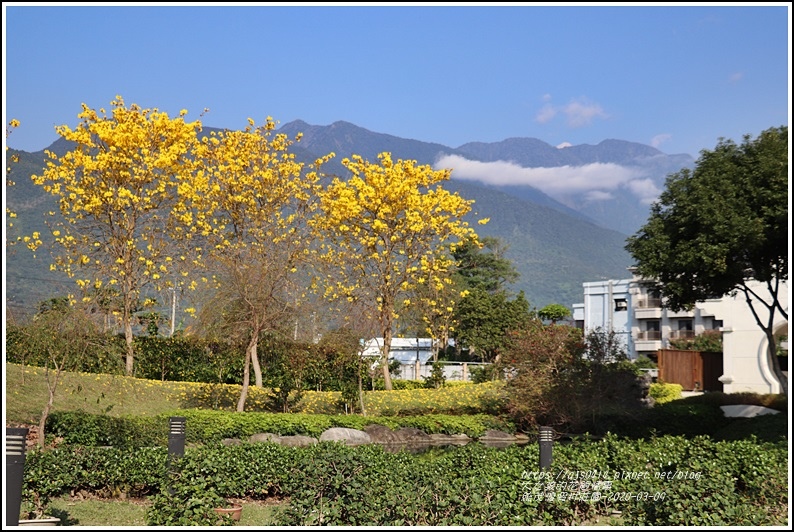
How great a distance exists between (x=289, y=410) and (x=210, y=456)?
1102 cm

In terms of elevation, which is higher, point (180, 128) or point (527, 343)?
→ point (180, 128)

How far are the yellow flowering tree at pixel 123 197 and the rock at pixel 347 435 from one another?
636 centimetres

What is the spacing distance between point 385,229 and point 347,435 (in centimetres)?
793

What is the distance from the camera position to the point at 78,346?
13234 millimetres

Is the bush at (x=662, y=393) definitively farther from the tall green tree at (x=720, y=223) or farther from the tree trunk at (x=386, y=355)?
the tall green tree at (x=720, y=223)

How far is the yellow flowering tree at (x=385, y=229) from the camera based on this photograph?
75.4ft

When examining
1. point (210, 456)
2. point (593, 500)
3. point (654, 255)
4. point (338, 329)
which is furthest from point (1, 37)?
point (338, 329)

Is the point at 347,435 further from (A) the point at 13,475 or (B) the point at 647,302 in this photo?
(B) the point at 647,302

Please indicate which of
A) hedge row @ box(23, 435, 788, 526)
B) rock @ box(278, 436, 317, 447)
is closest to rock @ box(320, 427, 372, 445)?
rock @ box(278, 436, 317, 447)

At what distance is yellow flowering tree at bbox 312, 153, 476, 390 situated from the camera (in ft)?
75.4

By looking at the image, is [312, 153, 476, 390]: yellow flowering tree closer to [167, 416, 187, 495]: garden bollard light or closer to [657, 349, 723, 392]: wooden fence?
[657, 349, 723, 392]: wooden fence

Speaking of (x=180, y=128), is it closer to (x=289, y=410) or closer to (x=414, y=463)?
(x=289, y=410)

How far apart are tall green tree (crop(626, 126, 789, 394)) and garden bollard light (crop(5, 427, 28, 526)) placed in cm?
1033

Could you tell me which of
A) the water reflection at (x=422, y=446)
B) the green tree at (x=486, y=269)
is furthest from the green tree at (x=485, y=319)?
the water reflection at (x=422, y=446)
